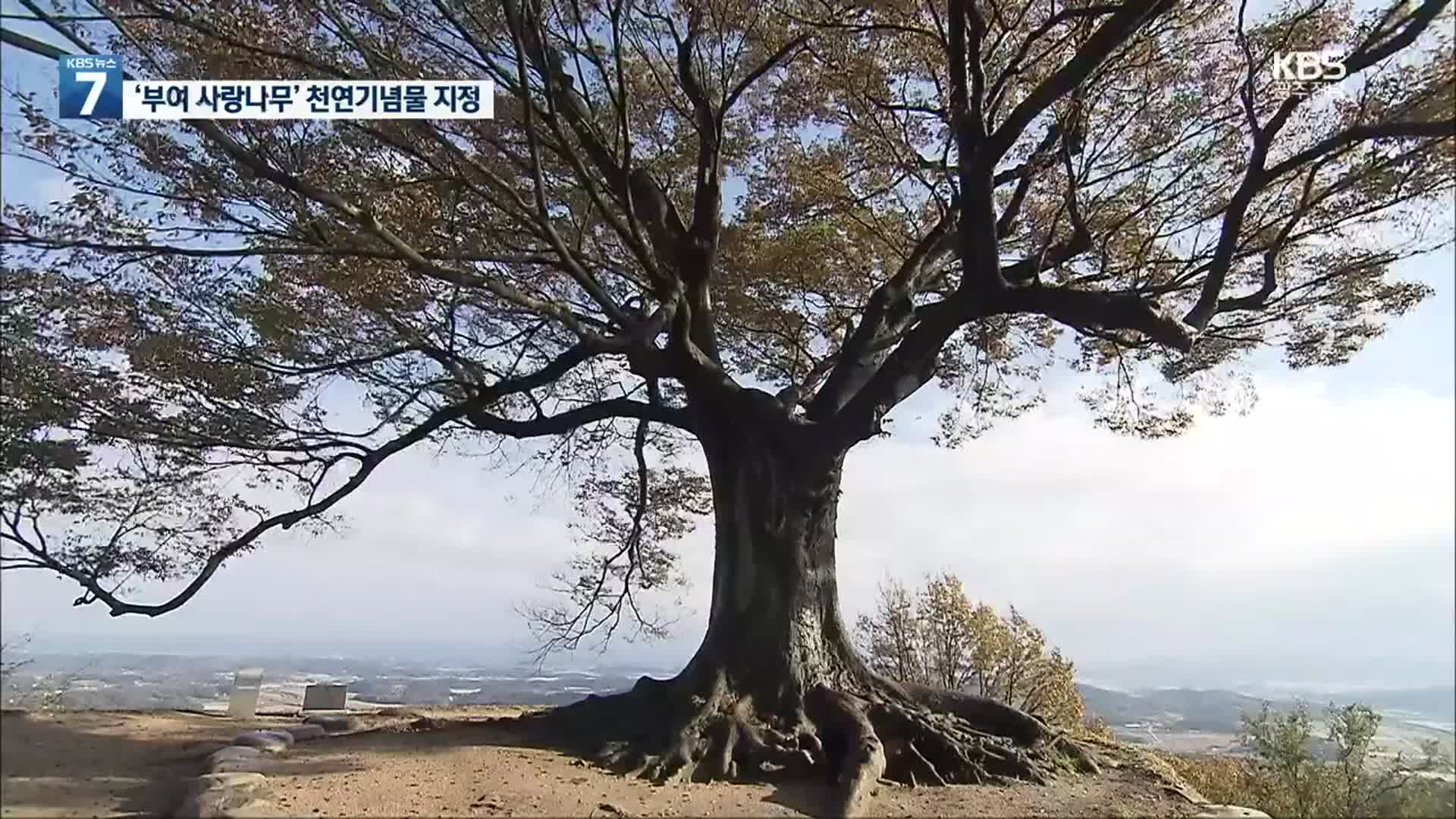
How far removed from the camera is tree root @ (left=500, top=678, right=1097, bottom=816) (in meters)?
4.13

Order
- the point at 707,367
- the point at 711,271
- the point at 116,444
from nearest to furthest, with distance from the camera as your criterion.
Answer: the point at 116,444 < the point at 707,367 < the point at 711,271

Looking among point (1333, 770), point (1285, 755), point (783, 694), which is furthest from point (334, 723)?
point (1333, 770)

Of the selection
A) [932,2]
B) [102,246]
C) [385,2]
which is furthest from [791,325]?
[102,246]

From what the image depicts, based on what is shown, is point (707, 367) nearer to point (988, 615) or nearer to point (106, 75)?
point (106, 75)

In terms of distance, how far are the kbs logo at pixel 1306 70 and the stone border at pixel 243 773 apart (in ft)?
16.2

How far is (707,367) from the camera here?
5.04 metres

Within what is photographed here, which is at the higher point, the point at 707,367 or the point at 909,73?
the point at 909,73

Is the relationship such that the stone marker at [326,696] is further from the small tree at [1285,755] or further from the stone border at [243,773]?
the small tree at [1285,755]

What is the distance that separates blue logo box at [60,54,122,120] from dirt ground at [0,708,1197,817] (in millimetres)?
2388

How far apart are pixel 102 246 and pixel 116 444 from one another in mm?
1182

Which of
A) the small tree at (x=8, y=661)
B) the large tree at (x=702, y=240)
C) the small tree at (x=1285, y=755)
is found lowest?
the small tree at (x=1285, y=755)

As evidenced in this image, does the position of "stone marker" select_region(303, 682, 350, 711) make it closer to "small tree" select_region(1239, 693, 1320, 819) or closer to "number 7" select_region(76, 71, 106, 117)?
"number 7" select_region(76, 71, 106, 117)

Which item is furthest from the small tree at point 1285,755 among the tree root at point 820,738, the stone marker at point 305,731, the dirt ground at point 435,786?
the stone marker at point 305,731

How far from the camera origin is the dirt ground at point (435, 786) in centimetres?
330
